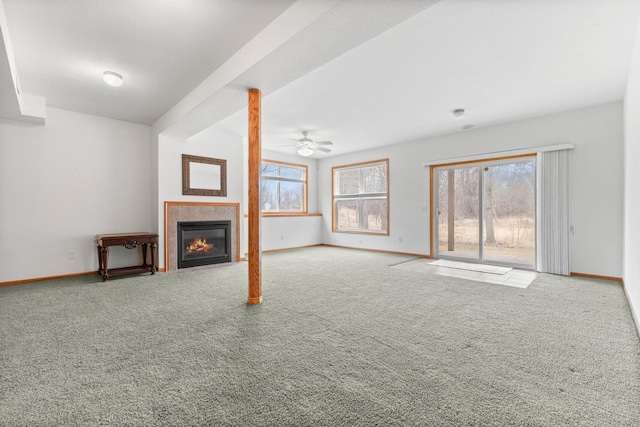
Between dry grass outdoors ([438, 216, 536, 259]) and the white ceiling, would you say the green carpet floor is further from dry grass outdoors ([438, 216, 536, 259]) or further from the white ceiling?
the white ceiling

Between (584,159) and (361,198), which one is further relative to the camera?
(361,198)

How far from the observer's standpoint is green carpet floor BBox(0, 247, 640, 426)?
153 cm

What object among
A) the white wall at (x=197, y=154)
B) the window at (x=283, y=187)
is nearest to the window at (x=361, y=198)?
the window at (x=283, y=187)

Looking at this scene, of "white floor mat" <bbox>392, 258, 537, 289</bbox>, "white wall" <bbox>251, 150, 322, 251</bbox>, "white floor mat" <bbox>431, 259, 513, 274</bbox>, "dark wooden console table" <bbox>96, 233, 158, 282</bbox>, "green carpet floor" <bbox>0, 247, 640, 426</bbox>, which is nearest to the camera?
"green carpet floor" <bbox>0, 247, 640, 426</bbox>

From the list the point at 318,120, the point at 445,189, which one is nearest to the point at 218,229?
the point at 318,120

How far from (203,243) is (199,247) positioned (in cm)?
10

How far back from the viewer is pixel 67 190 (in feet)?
15.4

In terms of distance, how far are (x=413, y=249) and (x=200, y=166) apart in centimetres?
498

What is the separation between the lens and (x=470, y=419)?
57.7 inches

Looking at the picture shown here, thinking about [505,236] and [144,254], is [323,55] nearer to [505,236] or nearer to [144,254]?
[144,254]

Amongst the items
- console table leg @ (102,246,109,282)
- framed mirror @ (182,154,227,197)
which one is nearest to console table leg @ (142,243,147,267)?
console table leg @ (102,246,109,282)

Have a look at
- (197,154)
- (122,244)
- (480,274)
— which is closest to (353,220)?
(480,274)

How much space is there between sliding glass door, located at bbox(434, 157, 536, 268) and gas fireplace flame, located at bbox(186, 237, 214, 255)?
15.9 feet

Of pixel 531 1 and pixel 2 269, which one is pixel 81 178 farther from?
pixel 531 1
